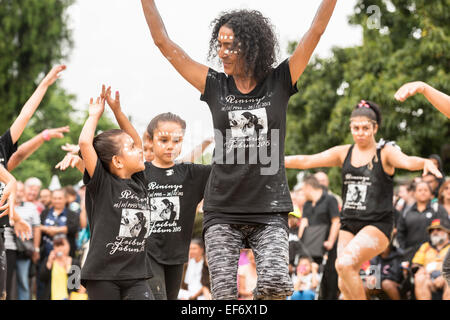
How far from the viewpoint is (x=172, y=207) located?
5.72m

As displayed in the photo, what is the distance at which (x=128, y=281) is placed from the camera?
461 cm

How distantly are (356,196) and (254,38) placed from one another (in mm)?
2858

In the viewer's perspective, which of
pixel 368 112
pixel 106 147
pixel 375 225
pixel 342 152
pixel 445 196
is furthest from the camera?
pixel 445 196

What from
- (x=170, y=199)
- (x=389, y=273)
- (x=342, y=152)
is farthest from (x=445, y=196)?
(x=170, y=199)

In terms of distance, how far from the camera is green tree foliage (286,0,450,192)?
19.4 m

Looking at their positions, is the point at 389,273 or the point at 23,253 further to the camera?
the point at 23,253

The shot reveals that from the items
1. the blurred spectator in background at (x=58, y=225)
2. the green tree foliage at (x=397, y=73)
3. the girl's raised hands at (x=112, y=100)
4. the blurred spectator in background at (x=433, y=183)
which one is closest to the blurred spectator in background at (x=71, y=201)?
the blurred spectator in background at (x=58, y=225)

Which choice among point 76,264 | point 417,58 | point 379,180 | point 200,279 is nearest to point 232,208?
point 379,180

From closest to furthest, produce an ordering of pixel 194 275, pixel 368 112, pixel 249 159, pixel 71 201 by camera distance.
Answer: pixel 249 159
pixel 368 112
pixel 194 275
pixel 71 201

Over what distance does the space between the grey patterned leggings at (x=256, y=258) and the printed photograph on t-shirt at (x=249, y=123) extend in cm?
61

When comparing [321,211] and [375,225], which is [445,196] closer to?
[321,211]

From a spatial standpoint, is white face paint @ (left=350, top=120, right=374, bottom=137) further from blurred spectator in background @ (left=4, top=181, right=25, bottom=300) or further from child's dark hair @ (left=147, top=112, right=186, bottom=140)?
blurred spectator in background @ (left=4, top=181, right=25, bottom=300)

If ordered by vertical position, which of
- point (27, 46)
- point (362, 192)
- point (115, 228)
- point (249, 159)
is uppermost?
point (27, 46)

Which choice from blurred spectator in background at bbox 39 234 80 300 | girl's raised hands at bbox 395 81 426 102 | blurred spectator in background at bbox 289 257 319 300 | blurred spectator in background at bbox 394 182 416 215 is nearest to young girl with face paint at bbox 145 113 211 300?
girl's raised hands at bbox 395 81 426 102
